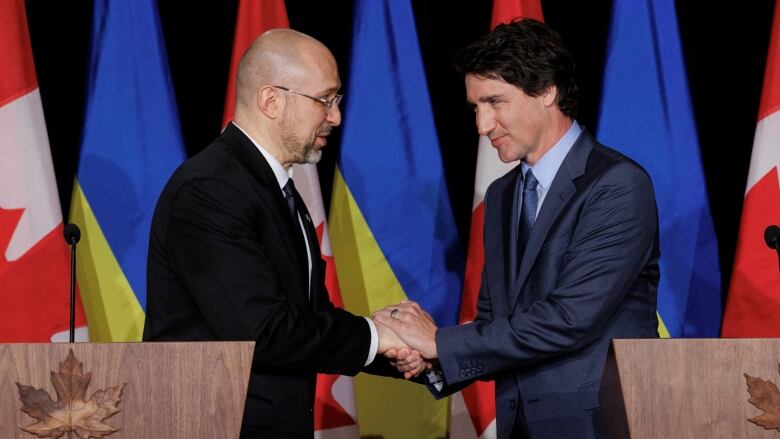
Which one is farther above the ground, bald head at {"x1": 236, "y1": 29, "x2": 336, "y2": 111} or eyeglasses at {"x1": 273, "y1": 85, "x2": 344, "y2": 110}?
bald head at {"x1": 236, "y1": 29, "x2": 336, "y2": 111}

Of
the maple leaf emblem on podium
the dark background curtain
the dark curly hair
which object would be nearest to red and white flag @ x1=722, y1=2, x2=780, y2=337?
the dark background curtain

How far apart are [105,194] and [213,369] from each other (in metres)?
2.14

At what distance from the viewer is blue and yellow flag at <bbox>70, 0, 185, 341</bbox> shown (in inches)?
155

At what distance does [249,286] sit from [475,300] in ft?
5.54

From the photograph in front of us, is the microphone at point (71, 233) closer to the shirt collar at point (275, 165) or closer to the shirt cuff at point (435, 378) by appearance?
the shirt collar at point (275, 165)

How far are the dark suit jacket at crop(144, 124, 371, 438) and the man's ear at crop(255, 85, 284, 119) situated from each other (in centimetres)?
15

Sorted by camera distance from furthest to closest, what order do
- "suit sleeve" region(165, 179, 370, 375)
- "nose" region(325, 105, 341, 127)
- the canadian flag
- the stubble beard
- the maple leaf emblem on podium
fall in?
1. the canadian flag
2. "nose" region(325, 105, 341, 127)
3. the stubble beard
4. "suit sleeve" region(165, 179, 370, 375)
5. the maple leaf emblem on podium

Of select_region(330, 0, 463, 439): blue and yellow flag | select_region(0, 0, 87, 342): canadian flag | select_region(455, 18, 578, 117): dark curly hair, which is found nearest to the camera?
select_region(455, 18, 578, 117): dark curly hair

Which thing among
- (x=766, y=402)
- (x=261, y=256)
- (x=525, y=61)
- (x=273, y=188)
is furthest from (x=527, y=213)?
(x=766, y=402)

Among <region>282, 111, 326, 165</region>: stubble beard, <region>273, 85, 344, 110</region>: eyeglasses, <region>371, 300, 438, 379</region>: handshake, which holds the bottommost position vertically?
<region>371, 300, 438, 379</region>: handshake

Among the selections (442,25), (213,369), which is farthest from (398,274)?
(213,369)

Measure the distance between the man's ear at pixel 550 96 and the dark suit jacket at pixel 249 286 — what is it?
901mm

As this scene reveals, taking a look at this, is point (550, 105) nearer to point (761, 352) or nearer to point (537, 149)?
point (537, 149)

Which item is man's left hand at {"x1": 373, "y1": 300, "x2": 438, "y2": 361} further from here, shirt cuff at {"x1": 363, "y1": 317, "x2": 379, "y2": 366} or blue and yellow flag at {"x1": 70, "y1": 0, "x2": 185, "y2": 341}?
blue and yellow flag at {"x1": 70, "y1": 0, "x2": 185, "y2": 341}
